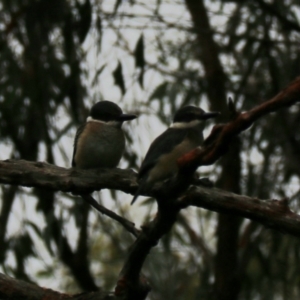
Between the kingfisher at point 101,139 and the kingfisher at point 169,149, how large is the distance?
1.78 ft

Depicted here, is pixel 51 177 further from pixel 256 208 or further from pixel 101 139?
pixel 101 139

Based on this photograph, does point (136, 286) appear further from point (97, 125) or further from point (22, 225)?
point (22, 225)

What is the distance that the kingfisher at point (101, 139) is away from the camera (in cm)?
428

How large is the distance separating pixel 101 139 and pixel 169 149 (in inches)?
36.4

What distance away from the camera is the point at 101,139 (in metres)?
4.37

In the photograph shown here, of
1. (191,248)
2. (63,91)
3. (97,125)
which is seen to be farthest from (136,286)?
(191,248)

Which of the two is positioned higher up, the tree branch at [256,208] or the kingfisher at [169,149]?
the kingfisher at [169,149]

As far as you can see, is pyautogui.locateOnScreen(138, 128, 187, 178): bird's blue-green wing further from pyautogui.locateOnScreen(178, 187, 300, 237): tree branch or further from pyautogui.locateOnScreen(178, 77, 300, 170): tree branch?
pyautogui.locateOnScreen(178, 77, 300, 170): tree branch

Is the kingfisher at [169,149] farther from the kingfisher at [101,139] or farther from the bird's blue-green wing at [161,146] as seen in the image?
the kingfisher at [101,139]

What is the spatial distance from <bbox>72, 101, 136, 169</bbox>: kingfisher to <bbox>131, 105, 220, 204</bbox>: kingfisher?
1.78 feet

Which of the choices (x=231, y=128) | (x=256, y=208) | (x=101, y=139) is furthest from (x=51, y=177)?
(x=101, y=139)

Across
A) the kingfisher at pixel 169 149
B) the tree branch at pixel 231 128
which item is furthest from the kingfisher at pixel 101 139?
the tree branch at pixel 231 128

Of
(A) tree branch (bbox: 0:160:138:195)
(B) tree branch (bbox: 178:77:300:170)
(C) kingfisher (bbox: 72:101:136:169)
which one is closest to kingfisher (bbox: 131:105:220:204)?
(A) tree branch (bbox: 0:160:138:195)

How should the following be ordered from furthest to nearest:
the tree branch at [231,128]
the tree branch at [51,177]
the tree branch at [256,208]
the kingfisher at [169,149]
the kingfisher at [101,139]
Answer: the kingfisher at [101,139] → the kingfisher at [169,149] → the tree branch at [51,177] → the tree branch at [256,208] → the tree branch at [231,128]
